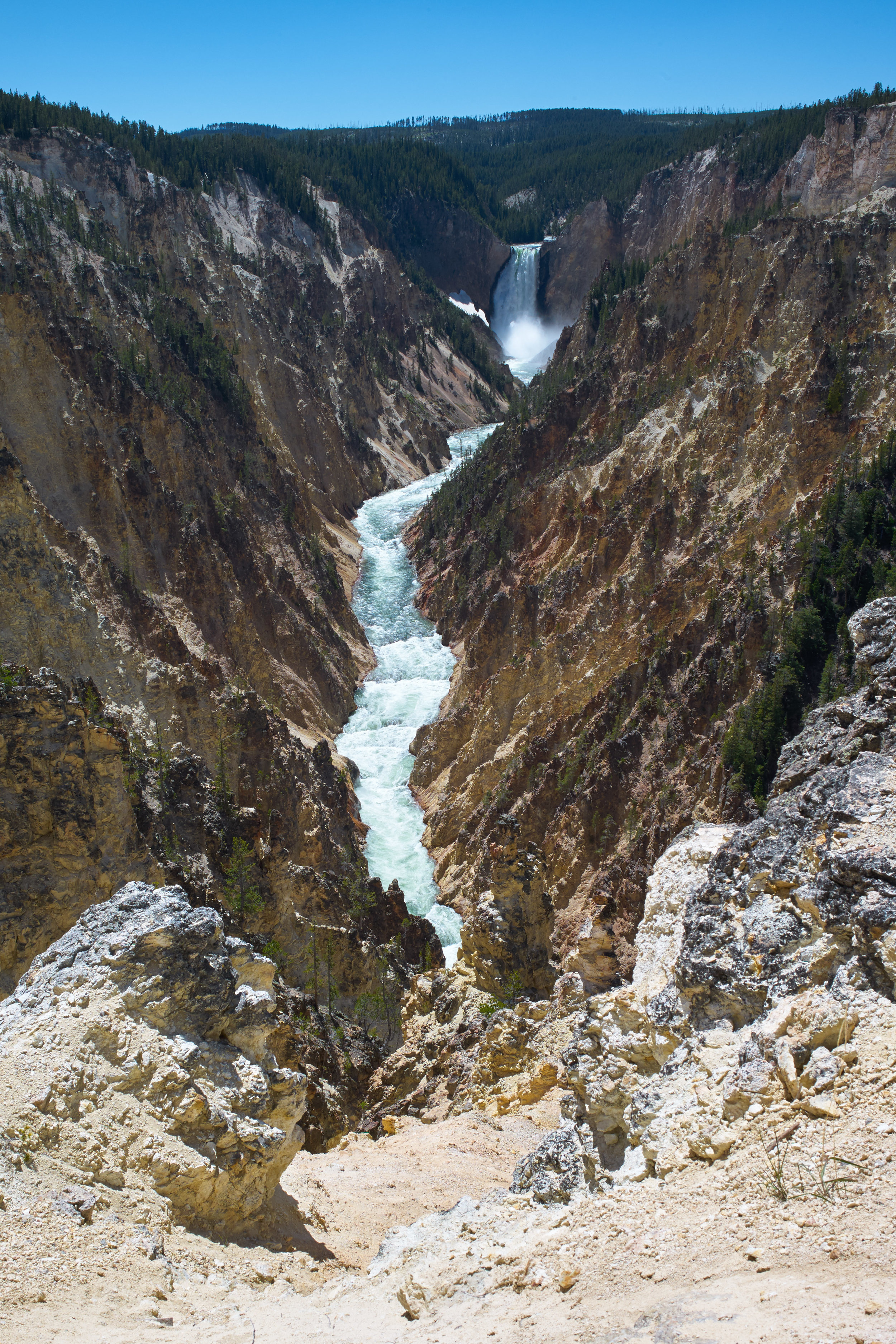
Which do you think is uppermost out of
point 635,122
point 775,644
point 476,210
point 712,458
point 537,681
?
point 635,122

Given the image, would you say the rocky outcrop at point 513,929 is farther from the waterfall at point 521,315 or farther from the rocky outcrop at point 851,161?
the waterfall at point 521,315

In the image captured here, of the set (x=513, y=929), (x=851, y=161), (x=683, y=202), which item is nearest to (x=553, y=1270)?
(x=513, y=929)

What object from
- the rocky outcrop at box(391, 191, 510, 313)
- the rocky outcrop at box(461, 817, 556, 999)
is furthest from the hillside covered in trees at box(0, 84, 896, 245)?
the rocky outcrop at box(461, 817, 556, 999)

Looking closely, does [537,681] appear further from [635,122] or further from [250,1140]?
[635,122]

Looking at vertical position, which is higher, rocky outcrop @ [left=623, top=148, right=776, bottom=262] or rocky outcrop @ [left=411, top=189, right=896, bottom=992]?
rocky outcrop @ [left=623, top=148, right=776, bottom=262]

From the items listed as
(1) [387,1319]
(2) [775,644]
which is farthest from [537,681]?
(1) [387,1319]

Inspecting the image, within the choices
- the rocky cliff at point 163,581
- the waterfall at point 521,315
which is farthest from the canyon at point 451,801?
the waterfall at point 521,315

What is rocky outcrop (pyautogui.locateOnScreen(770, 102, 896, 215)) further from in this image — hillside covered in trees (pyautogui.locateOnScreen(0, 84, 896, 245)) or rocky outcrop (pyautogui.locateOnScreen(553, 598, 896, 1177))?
rocky outcrop (pyautogui.locateOnScreen(553, 598, 896, 1177))
